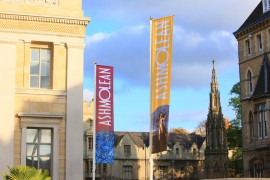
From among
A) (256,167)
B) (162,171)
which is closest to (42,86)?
(256,167)

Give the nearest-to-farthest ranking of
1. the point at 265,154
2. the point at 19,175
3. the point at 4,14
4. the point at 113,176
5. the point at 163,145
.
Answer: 1. the point at 19,175
2. the point at 163,145
3. the point at 4,14
4. the point at 265,154
5. the point at 113,176

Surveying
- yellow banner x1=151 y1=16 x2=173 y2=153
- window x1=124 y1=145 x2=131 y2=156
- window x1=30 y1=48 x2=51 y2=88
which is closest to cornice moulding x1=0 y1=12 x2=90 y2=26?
window x1=30 y1=48 x2=51 y2=88

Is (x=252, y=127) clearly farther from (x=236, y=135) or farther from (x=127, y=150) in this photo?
(x=127, y=150)

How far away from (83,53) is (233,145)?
167ft

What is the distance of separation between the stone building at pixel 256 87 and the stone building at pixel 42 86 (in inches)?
862

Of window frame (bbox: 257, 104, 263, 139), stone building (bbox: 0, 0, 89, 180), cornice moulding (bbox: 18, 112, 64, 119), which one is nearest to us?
cornice moulding (bbox: 18, 112, 64, 119)

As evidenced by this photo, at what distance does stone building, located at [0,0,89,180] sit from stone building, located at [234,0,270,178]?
2189 cm

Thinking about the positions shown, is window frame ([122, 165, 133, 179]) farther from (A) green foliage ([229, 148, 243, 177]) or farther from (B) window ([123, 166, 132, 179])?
(A) green foliage ([229, 148, 243, 177])

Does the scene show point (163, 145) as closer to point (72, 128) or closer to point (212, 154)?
point (72, 128)

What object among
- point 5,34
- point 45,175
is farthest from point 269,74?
point 45,175

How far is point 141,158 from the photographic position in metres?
89.9

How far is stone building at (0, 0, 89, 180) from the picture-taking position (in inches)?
1019

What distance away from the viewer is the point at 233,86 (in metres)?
72.3

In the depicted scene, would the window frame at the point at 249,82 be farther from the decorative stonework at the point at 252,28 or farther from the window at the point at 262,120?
the decorative stonework at the point at 252,28
